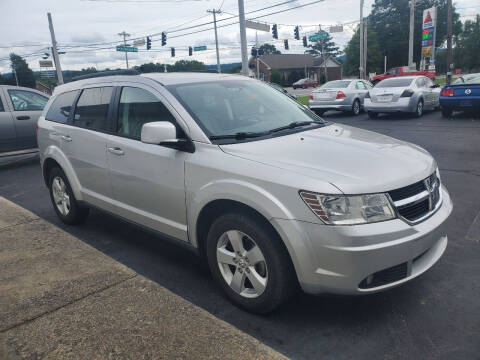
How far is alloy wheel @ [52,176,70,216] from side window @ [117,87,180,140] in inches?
57.8

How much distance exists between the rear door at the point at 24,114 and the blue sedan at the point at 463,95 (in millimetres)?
11835

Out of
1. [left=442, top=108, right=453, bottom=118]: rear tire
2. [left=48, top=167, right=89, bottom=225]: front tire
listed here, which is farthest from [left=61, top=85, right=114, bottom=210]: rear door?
[left=442, top=108, right=453, bottom=118]: rear tire

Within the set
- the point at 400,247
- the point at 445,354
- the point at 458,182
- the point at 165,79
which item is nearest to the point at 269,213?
the point at 400,247

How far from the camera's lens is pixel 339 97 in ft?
52.6

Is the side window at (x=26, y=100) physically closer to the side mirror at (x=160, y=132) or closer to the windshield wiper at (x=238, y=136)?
the side mirror at (x=160, y=132)

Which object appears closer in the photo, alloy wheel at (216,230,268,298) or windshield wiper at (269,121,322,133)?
alloy wheel at (216,230,268,298)

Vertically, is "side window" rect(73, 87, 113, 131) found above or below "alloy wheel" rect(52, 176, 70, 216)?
above

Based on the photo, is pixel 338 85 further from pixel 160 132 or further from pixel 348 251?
pixel 348 251

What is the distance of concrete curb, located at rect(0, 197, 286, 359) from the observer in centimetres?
255

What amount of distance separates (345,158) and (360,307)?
1098 millimetres

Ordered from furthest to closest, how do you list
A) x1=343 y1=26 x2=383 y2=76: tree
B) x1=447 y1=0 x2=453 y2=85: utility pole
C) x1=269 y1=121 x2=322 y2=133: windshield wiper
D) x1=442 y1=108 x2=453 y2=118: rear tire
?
x1=343 y1=26 x2=383 y2=76: tree
x1=447 y1=0 x2=453 y2=85: utility pole
x1=442 y1=108 x2=453 y2=118: rear tire
x1=269 y1=121 x2=322 y2=133: windshield wiper

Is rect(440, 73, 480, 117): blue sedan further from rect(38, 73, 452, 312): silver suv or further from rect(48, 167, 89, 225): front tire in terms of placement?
rect(48, 167, 89, 225): front tire

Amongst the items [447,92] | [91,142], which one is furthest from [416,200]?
[447,92]

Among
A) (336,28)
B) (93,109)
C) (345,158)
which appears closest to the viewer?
(345,158)
